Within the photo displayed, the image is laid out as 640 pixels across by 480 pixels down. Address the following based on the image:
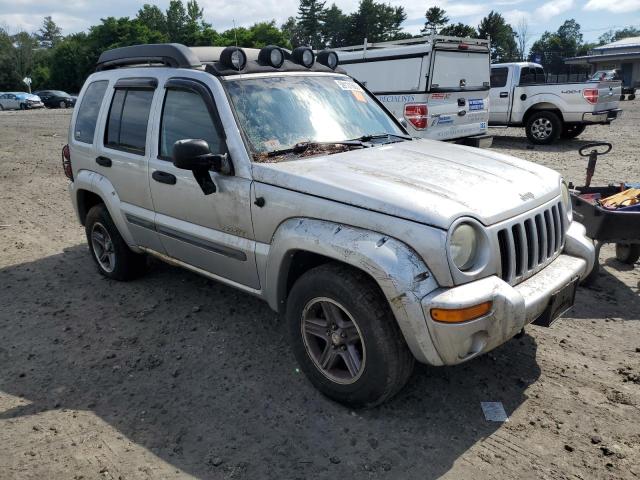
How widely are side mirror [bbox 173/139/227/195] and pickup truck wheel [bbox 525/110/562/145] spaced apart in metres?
12.0

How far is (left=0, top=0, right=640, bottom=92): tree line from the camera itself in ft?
218

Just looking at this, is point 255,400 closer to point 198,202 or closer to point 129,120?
point 198,202

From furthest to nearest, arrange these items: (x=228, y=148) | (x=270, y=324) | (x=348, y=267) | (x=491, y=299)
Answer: (x=270, y=324) < (x=228, y=148) < (x=348, y=267) < (x=491, y=299)

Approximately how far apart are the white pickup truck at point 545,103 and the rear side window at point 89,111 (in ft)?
37.4

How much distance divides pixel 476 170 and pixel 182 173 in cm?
200

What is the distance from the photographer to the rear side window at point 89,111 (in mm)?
4789

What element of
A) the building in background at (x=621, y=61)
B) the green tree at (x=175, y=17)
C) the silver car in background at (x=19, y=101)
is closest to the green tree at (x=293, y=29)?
the green tree at (x=175, y=17)

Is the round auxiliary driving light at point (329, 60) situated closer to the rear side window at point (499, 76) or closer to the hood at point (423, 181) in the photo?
the hood at point (423, 181)

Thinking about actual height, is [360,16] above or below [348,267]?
above

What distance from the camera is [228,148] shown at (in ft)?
11.2

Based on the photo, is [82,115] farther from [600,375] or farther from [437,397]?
[600,375]

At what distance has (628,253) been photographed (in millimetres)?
5230

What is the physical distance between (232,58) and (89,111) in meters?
1.98

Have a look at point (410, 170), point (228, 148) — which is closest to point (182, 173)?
point (228, 148)
